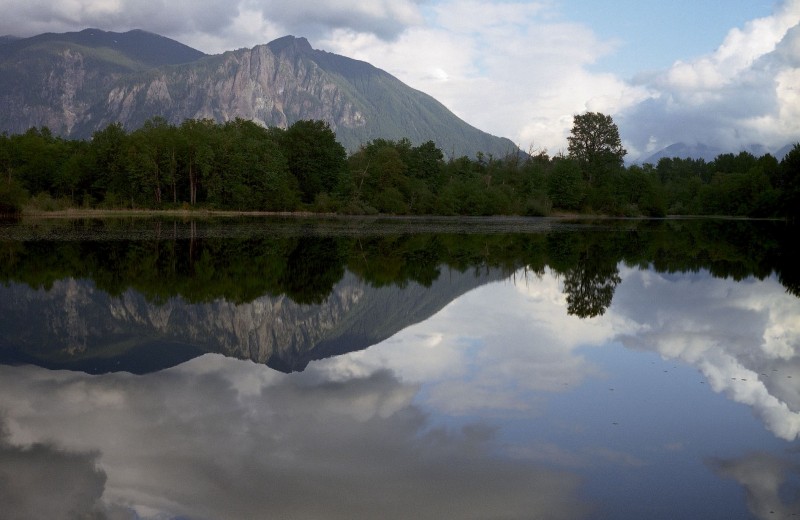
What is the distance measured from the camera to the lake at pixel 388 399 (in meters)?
7.02

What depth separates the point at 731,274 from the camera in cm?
3028

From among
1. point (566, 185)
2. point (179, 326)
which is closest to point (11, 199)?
point (179, 326)

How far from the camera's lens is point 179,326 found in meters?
15.7

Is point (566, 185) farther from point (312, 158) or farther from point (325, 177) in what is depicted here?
point (312, 158)

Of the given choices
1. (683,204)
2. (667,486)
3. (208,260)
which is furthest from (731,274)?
(683,204)

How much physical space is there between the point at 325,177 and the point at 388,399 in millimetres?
102741

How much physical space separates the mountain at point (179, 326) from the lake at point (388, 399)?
0.09 meters

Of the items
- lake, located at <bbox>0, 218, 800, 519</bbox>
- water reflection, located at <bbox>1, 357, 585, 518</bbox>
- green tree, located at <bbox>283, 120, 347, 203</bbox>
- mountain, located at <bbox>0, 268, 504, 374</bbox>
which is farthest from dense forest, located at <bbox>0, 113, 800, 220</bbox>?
water reflection, located at <bbox>1, 357, 585, 518</bbox>

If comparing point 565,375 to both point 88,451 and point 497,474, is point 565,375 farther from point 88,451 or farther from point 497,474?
point 88,451

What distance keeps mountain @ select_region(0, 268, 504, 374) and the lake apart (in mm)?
91

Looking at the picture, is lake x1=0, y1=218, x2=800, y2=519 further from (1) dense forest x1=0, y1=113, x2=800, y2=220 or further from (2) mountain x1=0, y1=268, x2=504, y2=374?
(1) dense forest x1=0, y1=113, x2=800, y2=220

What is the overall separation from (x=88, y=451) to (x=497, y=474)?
16.5 ft

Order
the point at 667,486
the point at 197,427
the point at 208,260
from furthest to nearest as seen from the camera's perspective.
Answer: the point at 208,260, the point at 197,427, the point at 667,486

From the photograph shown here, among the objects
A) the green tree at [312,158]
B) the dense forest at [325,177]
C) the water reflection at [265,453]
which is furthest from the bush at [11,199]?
the water reflection at [265,453]
